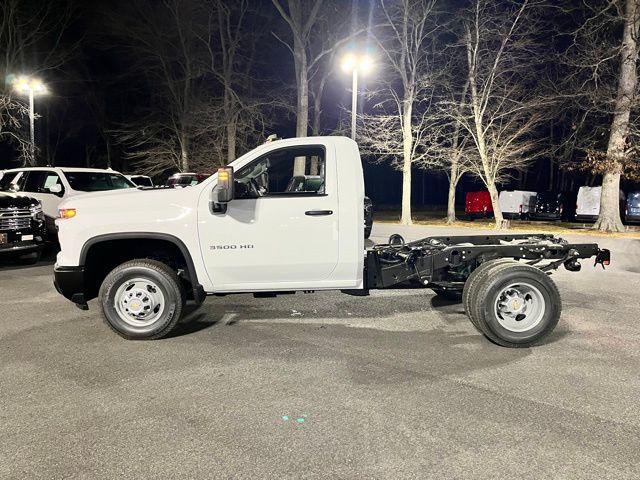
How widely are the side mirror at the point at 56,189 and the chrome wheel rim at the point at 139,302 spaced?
832 centimetres

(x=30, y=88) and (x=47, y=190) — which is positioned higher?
(x=30, y=88)

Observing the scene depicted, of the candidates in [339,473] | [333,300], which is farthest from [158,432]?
[333,300]

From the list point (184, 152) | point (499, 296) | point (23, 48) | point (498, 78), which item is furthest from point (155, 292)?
point (184, 152)

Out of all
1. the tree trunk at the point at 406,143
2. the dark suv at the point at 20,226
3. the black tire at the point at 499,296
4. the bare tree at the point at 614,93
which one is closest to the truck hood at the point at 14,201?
the dark suv at the point at 20,226

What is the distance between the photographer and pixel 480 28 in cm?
1923

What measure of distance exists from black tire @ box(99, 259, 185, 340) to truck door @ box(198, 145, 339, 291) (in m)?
0.45

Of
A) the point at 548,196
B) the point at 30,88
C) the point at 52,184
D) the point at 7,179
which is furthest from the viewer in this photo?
the point at 548,196

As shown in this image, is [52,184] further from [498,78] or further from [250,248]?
[498,78]

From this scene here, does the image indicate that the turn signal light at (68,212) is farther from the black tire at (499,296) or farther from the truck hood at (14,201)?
the truck hood at (14,201)

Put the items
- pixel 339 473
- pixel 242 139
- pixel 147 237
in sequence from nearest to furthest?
pixel 339 473 → pixel 147 237 → pixel 242 139

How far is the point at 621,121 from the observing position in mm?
17844

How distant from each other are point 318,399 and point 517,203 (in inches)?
963

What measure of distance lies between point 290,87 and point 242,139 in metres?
4.28

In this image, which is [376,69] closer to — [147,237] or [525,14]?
[525,14]
